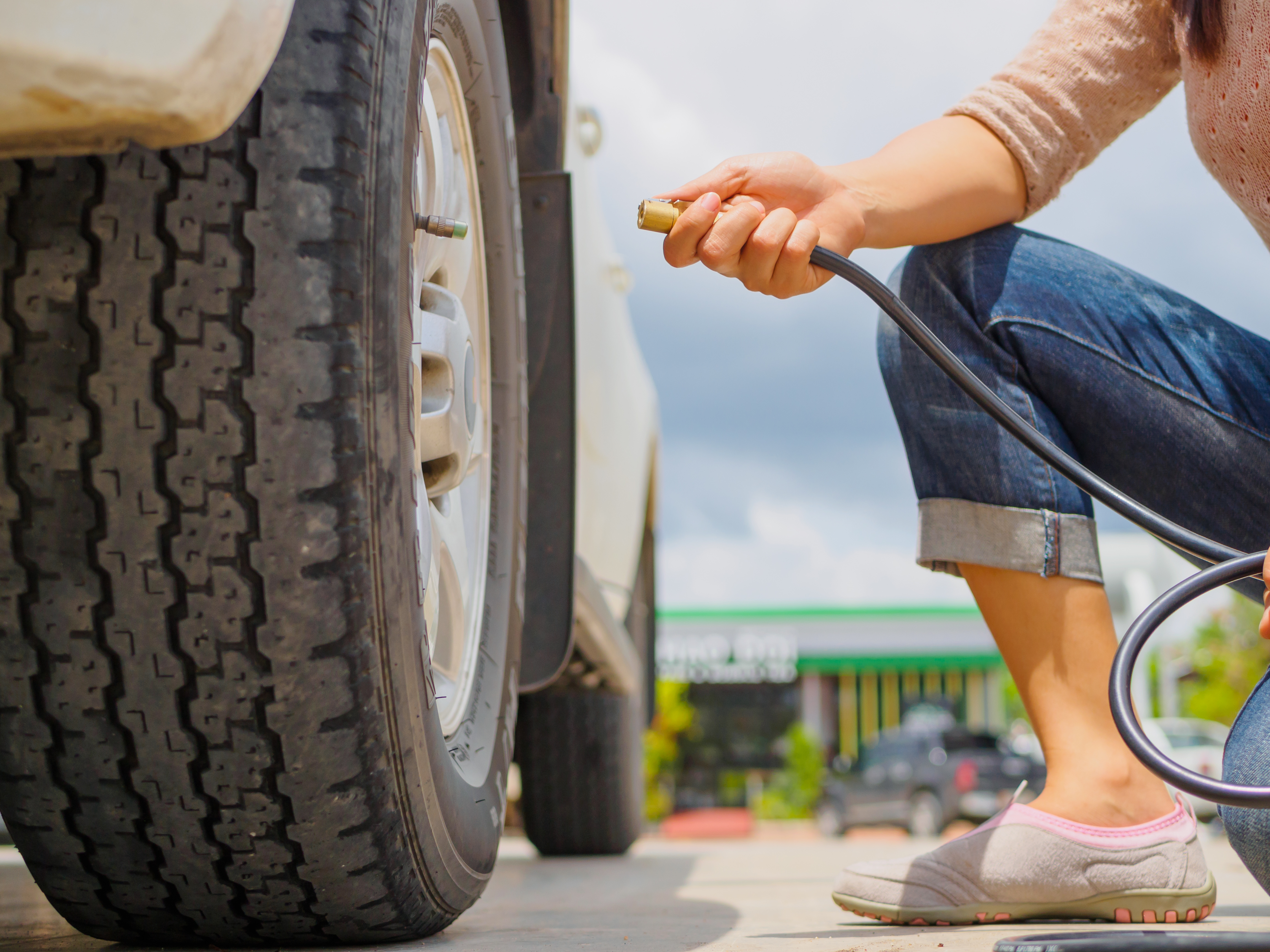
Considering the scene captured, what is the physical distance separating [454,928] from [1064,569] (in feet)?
A: 2.54

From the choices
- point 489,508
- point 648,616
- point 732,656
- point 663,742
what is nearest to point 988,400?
point 489,508

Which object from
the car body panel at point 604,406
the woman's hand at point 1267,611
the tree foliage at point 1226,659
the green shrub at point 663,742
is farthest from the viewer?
the green shrub at point 663,742

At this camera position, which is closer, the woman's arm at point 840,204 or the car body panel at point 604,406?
the woman's arm at point 840,204

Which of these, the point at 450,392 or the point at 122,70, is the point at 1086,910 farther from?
the point at 122,70

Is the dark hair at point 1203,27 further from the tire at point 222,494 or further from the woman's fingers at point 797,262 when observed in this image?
the tire at point 222,494

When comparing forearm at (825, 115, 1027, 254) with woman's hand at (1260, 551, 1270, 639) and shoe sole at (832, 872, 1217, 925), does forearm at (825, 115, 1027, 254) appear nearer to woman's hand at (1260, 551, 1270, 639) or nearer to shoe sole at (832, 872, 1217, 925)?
woman's hand at (1260, 551, 1270, 639)

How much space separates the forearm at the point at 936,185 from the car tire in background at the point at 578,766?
1473mm

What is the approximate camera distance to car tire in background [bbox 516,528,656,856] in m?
2.79

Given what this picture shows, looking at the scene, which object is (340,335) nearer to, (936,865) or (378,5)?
(378,5)

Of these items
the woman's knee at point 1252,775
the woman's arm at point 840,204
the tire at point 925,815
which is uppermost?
the woman's arm at point 840,204

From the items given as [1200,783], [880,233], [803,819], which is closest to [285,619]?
[1200,783]

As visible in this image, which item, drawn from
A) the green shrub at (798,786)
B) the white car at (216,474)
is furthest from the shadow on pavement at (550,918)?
the green shrub at (798,786)

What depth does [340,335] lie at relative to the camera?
823 mm

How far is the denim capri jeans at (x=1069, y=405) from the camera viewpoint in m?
1.33
